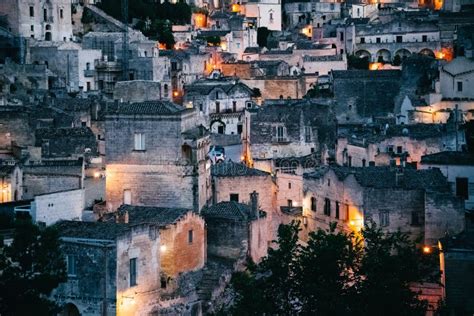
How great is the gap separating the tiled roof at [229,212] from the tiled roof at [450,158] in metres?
7.91

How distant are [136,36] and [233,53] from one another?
23.8 ft

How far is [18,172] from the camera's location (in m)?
38.1

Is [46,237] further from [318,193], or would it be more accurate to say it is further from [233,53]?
[233,53]

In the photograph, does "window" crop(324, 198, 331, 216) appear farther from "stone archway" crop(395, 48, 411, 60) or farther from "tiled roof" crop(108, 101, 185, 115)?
"stone archway" crop(395, 48, 411, 60)

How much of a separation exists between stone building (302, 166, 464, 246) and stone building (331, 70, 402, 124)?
21.3 metres

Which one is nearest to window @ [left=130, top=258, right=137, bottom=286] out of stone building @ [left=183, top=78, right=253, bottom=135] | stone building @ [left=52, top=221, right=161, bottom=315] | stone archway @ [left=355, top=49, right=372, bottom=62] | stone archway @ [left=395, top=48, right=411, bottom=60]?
stone building @ [left=52, top=221, right=161, bottom=315]

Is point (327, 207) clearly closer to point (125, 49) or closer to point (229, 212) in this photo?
point (229, 212)

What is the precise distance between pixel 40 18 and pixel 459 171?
135 feet

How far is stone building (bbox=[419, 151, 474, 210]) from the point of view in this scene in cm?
4109

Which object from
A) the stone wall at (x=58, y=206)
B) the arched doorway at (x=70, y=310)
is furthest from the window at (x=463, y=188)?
the arched doorway at (x=70, y=310)

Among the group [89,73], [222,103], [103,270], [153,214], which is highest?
[89,73]

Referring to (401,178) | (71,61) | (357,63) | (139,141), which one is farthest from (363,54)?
(139,141)

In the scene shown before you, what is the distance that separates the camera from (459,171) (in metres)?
41.4

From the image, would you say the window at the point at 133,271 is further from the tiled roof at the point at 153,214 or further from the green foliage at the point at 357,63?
the green foliage at the point at 357,63
